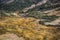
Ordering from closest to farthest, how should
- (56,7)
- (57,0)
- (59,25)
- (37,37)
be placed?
(37,37), (59,25), (56,7), (57,0)

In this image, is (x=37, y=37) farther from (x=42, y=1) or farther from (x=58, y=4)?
(x=42, y=1)

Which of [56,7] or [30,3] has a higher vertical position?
[30,3]

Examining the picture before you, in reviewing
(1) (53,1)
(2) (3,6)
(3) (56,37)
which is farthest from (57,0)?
(3) (56,37)

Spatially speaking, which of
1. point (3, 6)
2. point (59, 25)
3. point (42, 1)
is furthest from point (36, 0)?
point (59, 25)

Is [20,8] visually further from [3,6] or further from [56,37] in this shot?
[56,37]

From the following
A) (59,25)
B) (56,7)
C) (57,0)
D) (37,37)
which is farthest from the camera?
(57,0)

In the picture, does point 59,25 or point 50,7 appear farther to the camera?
point 50,7

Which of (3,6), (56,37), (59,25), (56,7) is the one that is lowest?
(56,37)

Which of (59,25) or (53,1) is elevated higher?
(53,1)

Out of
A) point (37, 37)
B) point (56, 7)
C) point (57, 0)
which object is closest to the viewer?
point (37, 37)
